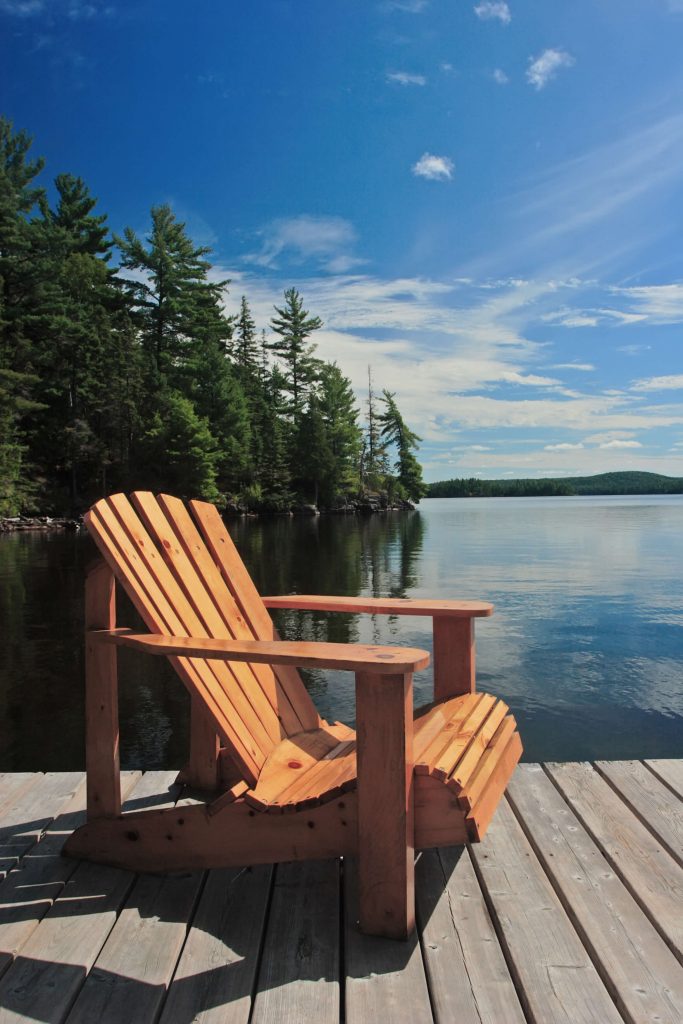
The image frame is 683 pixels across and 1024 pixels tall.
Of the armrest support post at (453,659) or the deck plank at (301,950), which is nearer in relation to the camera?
the deck plank at (301,950)


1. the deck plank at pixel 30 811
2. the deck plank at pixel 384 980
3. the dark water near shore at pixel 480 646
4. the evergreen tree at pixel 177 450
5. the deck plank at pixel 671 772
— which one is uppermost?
the evergreen tree at pixel 177 450

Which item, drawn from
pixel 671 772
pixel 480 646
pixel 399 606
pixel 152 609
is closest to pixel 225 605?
pixel 152 609

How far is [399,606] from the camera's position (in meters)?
2.36

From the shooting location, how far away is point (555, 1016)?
1374 millimetres

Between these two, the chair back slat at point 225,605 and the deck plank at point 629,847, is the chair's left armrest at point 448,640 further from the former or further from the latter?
the deck plank at point 629,847

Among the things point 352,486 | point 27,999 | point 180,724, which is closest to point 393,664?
point 27,999

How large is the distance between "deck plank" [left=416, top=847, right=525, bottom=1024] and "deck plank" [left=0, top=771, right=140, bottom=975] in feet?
3.32

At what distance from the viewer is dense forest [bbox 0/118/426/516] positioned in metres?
29.9

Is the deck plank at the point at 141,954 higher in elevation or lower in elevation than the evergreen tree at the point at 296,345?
lower

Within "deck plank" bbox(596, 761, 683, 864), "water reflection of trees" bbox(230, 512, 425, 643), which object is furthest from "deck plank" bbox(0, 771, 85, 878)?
"water reflection of trees" bbox(230, 512, 425, 643)

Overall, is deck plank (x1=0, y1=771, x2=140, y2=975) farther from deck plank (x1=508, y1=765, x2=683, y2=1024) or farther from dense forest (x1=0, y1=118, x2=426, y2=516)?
dense forest (x1=0, y1=118, x2=426, y2=516)

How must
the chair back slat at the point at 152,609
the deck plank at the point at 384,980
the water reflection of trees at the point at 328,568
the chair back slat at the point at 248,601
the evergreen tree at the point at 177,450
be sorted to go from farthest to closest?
the evergreen tree at the point at 177,450, the water reflection of trees at the point at 328,568, the chair back slat at the point at 248,601, the chair back slat at the point at 152,609, the deck plank at the point at 384,980

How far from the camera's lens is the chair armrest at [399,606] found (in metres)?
2.27

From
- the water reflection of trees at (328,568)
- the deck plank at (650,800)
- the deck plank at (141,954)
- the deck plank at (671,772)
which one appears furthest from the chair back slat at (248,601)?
the water reflection of trees at (328,568)
